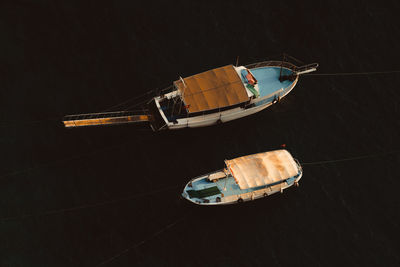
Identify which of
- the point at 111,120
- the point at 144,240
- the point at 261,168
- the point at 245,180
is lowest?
the point at 144,240

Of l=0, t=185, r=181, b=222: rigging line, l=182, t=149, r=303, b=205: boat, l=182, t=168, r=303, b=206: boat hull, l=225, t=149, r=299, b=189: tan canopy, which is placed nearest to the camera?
l=0, t=185, r=181, b=222: rigging line

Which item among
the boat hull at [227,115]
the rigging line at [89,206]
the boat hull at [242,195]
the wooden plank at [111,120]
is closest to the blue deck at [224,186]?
the boat hull at [242,195]

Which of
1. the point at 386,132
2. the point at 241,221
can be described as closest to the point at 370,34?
the point at 386,132

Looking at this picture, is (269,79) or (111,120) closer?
(111,120)

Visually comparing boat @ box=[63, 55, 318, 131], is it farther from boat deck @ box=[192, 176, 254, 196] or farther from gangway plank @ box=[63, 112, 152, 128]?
boat deck @ box=[192, 176, 254, 196]

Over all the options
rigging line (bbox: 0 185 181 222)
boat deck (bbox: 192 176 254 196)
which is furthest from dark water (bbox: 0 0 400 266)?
boat deck (bbox: 192 176 254 196)

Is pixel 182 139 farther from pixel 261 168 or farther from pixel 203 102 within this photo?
pixel 261 168

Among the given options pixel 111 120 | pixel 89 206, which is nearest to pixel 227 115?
pixel 111 120
